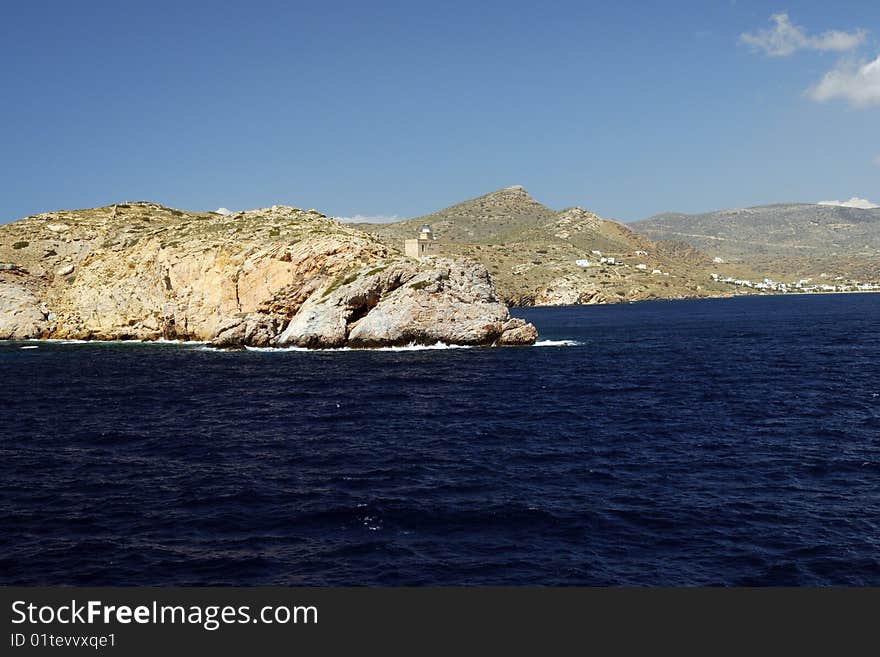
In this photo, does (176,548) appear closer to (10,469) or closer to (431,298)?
(10,469)

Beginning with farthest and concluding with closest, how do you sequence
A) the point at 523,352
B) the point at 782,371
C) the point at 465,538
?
the point at 523,352
the point at 782,371
the point at 465,538

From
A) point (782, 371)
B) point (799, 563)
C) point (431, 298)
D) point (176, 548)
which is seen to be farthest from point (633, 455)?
point (431, 298)

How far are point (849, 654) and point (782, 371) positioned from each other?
5970cm

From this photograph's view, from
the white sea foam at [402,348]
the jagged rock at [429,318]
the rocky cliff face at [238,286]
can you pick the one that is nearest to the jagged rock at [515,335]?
the rocky cliff face at [238,286]

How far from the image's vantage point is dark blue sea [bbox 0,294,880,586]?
2358 centimetres

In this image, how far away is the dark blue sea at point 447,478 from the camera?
928 inches

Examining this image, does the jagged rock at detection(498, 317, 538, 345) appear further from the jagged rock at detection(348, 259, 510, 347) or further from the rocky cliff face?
the jagged rock at detection(348, 259, 510, 347)

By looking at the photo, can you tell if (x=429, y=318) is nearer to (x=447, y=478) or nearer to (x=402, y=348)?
(x=402, y=348)

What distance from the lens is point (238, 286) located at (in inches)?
4611

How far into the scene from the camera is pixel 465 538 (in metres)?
26.0

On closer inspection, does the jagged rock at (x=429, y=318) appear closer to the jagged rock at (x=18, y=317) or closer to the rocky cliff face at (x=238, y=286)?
the rocky cliff face at (x=238, y=286)

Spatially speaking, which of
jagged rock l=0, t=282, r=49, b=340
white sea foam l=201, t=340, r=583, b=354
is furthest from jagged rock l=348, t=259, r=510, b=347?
jagged rock l=0, t=282, r=49, b=340

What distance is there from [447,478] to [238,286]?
9120 centimetres

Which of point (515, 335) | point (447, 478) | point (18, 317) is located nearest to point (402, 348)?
point (515, 335)
